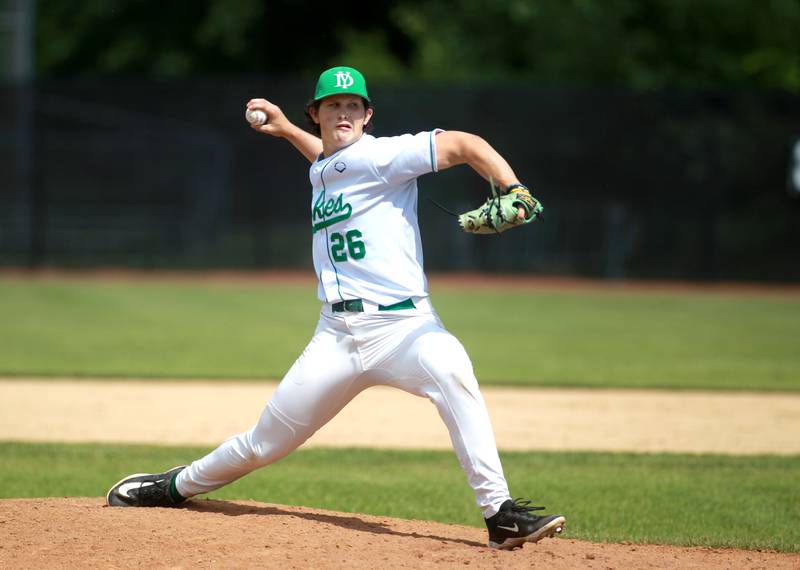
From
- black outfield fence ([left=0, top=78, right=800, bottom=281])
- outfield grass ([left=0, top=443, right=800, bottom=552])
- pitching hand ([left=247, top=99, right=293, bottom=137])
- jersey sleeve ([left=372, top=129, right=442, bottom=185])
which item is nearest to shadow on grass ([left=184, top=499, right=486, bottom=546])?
outfield grass ([left=0, top=443, right=800, bottom=552])

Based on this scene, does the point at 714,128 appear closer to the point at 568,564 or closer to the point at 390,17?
the point at 390,17

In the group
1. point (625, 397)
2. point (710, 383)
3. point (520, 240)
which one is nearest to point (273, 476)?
point (625, 397)

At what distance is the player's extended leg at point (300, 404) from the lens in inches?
185

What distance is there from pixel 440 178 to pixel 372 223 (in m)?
17.3

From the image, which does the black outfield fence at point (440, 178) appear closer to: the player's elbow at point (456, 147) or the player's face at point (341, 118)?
the player's face at point (341, 118)

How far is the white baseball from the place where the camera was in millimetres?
5137

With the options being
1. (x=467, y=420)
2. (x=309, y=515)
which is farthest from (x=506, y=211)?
(x=309, y=515)

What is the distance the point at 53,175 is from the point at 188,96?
298 centimetres

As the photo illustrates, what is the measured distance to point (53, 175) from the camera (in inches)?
869

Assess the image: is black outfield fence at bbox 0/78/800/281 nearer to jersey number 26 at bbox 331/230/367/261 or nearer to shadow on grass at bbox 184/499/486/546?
shadow on grass at bbox 184/499/486/546

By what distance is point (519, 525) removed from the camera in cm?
446

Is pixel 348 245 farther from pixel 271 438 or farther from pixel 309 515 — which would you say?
pixel 309 515

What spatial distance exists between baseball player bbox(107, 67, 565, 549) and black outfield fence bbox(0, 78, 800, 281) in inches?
654

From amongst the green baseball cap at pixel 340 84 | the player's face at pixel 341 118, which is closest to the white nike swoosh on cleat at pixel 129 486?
the player's face at pixel 341 118
